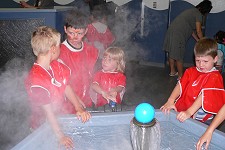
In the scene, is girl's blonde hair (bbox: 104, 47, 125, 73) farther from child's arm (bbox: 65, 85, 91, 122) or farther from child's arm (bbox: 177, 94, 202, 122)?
child's arm (bbox: 177, 94, 202, 122)

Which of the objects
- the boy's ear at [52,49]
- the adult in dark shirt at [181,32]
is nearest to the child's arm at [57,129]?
the boy's ear at [52,49]

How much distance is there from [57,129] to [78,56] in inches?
33.3

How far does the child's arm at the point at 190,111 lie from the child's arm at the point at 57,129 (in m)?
0.67

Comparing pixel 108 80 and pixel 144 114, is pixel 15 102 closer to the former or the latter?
pixel 108 80

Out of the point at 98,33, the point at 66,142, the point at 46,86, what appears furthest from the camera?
the point at 98,33

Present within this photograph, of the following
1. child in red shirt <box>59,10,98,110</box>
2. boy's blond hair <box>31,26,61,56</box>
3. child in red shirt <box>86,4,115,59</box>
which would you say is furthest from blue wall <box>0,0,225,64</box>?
boy's blond hair <box>31,26,61,56</box>

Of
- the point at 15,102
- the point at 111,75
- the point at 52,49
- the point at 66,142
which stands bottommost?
the point at 15,102

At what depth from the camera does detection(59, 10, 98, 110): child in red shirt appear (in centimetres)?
224

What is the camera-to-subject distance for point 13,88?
3014 mm

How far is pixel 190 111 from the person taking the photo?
1.82 m

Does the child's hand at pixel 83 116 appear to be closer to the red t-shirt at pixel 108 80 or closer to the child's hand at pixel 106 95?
the child's hand at pixel 106 95

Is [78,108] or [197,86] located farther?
[197,86]

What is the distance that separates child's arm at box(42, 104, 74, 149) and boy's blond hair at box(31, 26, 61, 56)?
350mm

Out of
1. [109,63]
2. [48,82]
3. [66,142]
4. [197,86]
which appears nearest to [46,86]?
[48,82]
